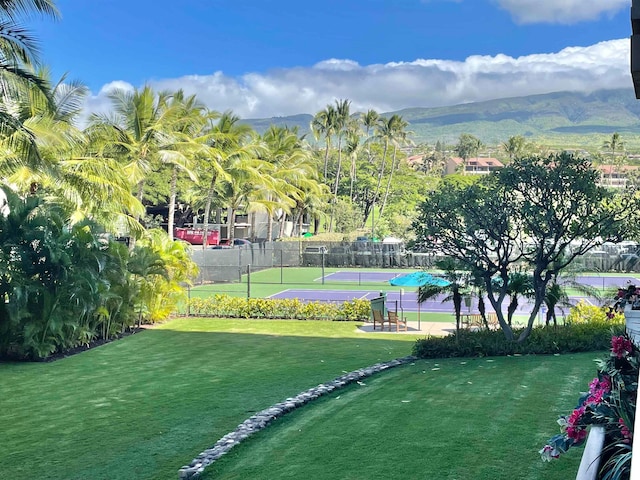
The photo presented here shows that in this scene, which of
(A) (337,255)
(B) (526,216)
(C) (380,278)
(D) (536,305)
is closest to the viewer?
(B) (526,216)

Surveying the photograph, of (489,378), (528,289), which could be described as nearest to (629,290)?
(489,378)

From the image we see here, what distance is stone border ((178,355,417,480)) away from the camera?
746 cm

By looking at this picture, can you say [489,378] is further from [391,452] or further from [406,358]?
[391,452]

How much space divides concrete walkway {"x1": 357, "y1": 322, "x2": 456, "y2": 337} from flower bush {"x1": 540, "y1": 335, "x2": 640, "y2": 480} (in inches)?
579

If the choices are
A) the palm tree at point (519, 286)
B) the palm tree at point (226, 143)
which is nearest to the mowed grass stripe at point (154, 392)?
the palm tree at point (519, 286)

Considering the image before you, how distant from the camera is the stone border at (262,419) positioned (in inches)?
294

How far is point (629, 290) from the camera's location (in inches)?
256

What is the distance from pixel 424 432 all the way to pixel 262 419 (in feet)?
7.97

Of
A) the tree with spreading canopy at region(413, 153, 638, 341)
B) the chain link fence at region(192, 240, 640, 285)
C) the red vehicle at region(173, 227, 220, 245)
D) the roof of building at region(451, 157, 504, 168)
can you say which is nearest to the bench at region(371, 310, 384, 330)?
the tree with spreading canopy at region(413, 153, 638, 341)

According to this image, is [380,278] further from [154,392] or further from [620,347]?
[620,347]

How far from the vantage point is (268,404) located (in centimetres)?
1052

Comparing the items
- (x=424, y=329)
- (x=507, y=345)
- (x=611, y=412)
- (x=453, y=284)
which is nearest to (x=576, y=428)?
(x=611, y=412)

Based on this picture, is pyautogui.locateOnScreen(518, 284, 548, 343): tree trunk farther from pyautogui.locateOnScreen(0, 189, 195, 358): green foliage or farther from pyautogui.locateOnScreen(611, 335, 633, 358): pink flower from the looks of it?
pyautogui.locateOnScreen(611, 335, 633, 358): pink flower

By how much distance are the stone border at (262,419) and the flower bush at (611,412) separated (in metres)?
4.50
